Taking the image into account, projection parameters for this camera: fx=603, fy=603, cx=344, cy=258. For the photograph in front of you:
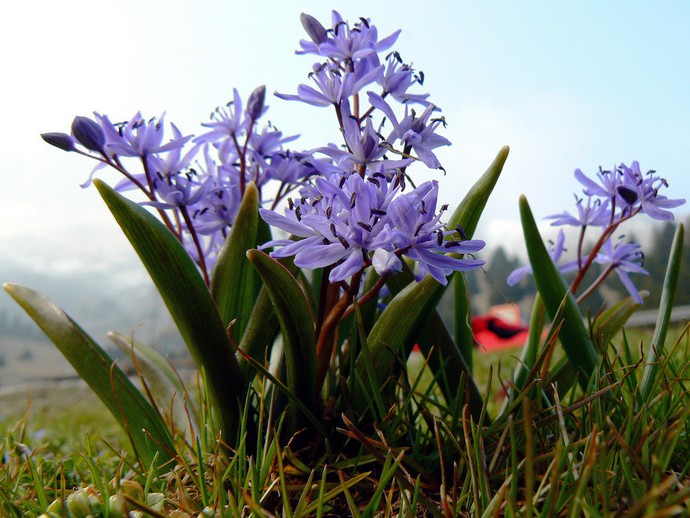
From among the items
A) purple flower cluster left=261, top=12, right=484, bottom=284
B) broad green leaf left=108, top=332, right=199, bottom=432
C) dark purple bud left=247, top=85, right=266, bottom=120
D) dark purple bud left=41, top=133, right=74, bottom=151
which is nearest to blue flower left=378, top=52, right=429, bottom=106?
purple flower cluster left=261, top=12, right=484, bottom=284

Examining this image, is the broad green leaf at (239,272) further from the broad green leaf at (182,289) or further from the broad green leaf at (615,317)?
the broad green leaf at (615,317)

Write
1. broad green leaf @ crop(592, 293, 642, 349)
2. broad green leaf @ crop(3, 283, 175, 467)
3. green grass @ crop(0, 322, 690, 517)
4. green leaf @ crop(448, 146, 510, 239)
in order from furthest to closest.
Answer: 1. broad green leaf @ crop(592, 293, 642, 349)
2. broad green leaf @ crop(3, 283, 175, 467)
3. green leaf @ crop(448, 146, 510, 239)
4. green grass @ crop(0, 322, 690, 517)

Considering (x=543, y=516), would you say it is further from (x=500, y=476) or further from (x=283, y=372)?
(x=283, y=372)

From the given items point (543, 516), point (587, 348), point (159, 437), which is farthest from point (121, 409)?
point (587, 348)

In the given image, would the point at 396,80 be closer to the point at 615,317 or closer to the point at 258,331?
the point at 258,331

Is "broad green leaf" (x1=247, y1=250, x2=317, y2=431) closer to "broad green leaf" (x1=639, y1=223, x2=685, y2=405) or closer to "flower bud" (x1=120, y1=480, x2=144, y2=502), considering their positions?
"flower bud" (x1=120, y1=480, x2=144, y2=502)
